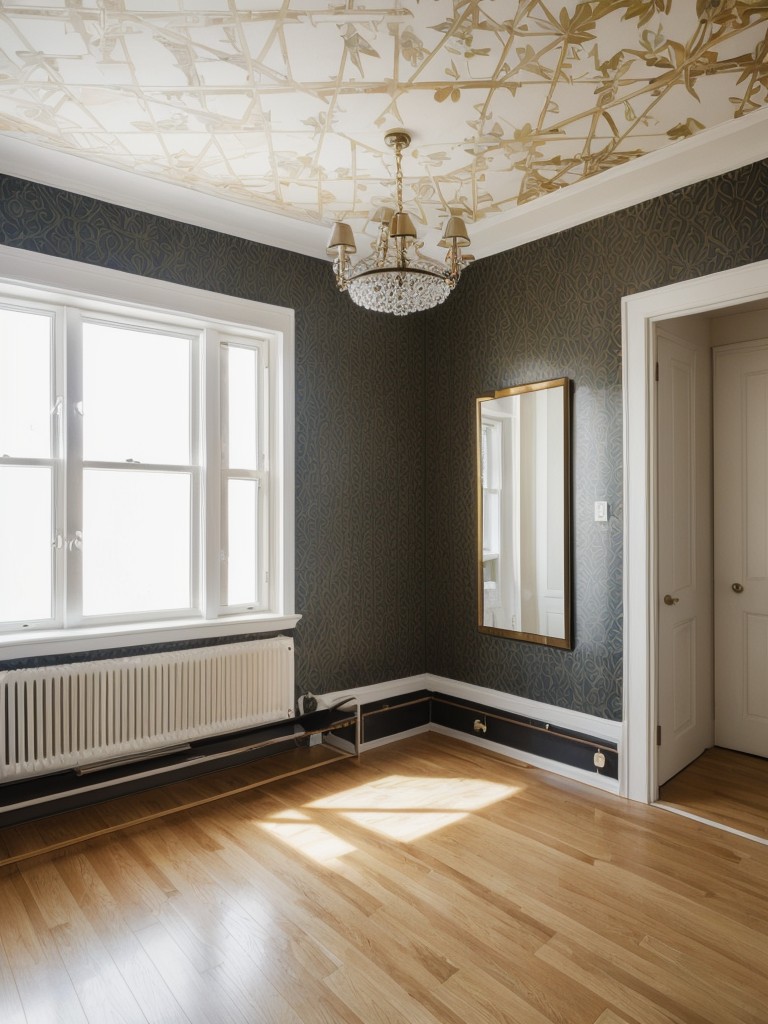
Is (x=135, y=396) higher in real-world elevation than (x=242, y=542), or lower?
higher

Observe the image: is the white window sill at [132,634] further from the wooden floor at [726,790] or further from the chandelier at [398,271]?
the wooden floor at [726,790]

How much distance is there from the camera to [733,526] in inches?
156

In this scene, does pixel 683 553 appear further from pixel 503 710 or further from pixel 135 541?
pixel 135 541

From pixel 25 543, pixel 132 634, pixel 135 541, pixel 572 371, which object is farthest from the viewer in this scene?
pixel 572 371

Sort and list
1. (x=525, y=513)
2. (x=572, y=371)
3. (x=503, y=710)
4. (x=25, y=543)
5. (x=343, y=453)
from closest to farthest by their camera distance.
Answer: (x=25, y=543) → (x=572, y=371) → (x=525, y=513) → (x=503, y=710) → (x=343, y=453)

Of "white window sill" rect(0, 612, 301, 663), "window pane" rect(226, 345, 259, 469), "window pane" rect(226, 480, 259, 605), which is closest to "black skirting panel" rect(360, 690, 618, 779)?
"white window sill" rect(0, 612, 301, 663)

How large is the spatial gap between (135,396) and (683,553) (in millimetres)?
3073

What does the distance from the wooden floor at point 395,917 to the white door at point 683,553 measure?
2.26ft

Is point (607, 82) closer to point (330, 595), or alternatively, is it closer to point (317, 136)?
point (317, 136)

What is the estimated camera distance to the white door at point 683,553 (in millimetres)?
3416

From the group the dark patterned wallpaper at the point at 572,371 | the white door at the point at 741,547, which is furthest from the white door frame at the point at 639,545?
the white door at the point at 741,547

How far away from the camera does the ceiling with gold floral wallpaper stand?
2.06m

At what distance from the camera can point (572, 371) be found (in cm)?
360

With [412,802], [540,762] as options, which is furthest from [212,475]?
[540,762]
